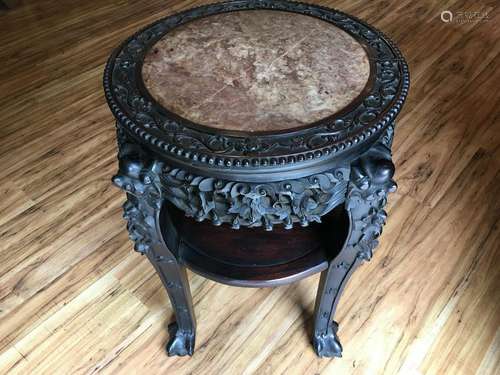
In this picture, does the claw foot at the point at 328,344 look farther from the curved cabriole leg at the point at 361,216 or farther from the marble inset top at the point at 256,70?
the marble inset top at the point at 256,70

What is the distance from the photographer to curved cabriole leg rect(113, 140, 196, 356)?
1.97ft

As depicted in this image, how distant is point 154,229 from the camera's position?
26.2 inches

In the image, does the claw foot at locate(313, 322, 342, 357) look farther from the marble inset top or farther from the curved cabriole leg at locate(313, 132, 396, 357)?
the marble inset top

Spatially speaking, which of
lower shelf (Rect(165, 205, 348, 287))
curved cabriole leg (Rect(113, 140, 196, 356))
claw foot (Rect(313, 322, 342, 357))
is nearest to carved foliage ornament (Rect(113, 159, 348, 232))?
curved cabriole leg (Rect(113, 140, 196, 356))

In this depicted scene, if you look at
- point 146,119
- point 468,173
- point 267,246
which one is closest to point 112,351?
point 267,246

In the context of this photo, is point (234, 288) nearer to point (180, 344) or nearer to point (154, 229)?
point (180, 344)

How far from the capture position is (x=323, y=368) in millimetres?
892

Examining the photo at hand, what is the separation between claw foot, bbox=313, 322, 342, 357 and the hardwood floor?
2 cm

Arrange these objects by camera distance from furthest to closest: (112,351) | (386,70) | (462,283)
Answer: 1. (462,283)
2. (112,351)
3. (386,70)

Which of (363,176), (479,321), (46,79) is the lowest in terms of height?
(479,321)

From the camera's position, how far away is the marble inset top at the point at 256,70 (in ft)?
2.05

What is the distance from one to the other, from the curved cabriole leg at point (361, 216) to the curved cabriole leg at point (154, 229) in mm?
254

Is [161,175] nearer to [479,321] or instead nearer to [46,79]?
[479,321]

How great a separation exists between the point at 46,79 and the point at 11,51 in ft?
0.97
